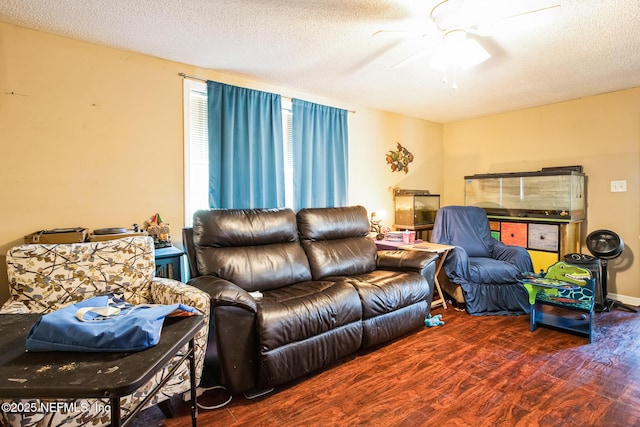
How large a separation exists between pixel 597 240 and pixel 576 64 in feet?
6.09

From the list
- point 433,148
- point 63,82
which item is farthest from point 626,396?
point 63,82

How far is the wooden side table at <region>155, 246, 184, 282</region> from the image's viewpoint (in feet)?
7.59

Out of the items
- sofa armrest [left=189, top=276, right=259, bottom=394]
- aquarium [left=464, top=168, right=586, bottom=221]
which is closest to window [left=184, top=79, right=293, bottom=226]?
sofa armrest [left=189, top=276, right=259, bottom=394]

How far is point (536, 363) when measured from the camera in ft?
Answer: 7.35

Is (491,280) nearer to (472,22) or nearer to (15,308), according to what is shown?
(472,22)

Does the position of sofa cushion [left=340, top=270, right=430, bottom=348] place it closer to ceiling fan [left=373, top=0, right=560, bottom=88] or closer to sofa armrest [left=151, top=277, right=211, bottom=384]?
sofa armrest [left=151, top=277, right=211, bottom=384]

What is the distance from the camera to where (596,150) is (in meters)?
3.65

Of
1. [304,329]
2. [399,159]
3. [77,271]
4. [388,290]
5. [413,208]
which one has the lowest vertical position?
[304,329]

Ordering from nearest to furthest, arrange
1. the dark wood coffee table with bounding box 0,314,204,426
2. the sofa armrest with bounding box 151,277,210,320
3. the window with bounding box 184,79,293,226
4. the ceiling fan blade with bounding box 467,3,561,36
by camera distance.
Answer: the dark wood coffee table with bounding box 0,314,204,426 → the sofa armrest with bounding box 151,277,210,320 → the ceiling fan blade with bounding box 467,3,561,36 → the window with bounding box 184,79,293,226

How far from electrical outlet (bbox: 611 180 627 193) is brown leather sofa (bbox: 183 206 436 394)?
241cm

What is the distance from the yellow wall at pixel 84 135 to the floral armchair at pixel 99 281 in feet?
1.70

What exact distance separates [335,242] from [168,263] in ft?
4.59

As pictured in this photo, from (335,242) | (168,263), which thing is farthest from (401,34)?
(168,263)

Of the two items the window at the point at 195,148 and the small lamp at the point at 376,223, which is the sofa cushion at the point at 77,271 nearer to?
the window at the point at 195,148
